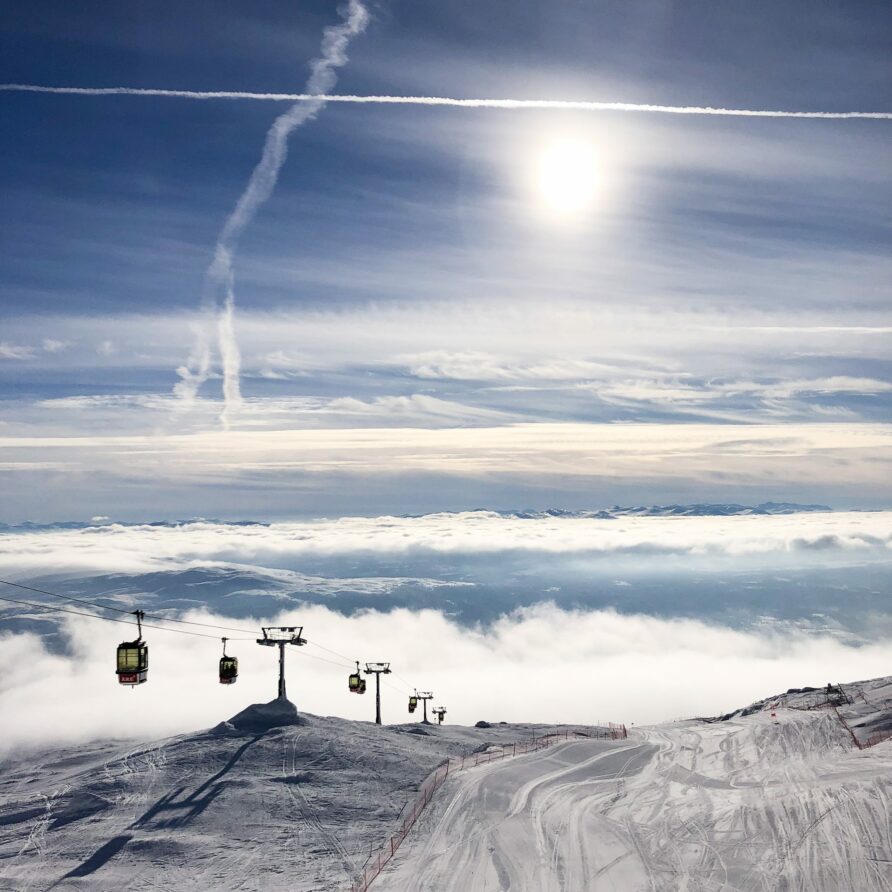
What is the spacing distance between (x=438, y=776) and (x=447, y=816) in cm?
911

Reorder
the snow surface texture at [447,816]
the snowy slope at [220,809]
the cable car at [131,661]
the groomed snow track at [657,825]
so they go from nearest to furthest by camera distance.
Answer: the groomed snow track at [657,825]
the snow surface texture at [447,816]
the snowy slope at [220,809]
the cable car at [131,661]

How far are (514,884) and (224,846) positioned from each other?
17.1 m

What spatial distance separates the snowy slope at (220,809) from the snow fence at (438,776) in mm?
885

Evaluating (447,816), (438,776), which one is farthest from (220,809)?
(438,776)

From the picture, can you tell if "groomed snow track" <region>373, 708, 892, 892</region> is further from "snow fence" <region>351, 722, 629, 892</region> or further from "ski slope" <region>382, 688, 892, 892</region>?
"snow fence" <region>351, 722, 629, 892</region>

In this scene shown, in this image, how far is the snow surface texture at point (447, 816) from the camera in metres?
40.2

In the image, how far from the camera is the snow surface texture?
40188mm

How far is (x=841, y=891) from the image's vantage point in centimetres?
3684

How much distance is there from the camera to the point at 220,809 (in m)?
50.4

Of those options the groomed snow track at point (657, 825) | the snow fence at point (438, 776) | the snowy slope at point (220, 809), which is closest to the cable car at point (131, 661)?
the snowy slope at point (220, 809)

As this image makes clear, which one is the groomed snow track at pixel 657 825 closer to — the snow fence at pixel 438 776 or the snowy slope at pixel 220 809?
the snow fence at pixel 438 776

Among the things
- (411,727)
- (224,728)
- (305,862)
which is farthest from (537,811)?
(411,727)

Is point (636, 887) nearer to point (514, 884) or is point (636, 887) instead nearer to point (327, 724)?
point (514, 884)

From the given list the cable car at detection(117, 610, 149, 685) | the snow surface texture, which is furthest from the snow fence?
the cable car at detection(117, 610, 149, 685)
